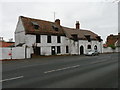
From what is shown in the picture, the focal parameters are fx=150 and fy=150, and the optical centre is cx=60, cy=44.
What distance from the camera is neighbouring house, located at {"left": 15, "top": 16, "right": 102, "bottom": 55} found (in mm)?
31047

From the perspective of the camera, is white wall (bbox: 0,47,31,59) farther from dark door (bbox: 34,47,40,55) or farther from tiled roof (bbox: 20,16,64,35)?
tiled roof (bbox: 20,16,64,35)

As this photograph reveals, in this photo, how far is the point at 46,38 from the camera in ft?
110

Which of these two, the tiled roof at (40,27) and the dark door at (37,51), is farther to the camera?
the tiled roof at (40,27)

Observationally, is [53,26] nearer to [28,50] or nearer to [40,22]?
[40,22]

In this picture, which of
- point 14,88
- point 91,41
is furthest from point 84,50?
point 14,88

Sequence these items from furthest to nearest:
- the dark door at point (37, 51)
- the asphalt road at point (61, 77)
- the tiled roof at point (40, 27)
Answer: the tiled roof at point (40, 27)
the dark door at point (37, 51)
the asphalt road at point (61, 77)

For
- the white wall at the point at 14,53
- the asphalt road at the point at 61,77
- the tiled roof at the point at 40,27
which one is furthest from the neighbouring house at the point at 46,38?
the asphalt road at the point at 61,77

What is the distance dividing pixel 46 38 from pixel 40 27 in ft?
9.49

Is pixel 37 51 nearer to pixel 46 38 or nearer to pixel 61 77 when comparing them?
pixel 46 38

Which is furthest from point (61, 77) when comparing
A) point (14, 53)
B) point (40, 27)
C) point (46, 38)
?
point (40, 27)

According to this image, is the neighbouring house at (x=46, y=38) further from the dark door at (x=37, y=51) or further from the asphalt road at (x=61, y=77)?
the asphalt road at (x=61, y=77)

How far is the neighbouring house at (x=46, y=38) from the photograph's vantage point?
31047 millimetres

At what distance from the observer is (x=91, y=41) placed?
149ft

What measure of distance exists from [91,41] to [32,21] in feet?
Result: 65.3
